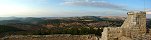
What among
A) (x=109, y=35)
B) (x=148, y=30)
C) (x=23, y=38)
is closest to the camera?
(x=109, y=35)

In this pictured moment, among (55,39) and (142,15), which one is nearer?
(142,15)

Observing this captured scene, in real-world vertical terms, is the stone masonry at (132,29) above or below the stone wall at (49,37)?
above

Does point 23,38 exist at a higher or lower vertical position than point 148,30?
lower

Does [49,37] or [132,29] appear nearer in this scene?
[132,29]

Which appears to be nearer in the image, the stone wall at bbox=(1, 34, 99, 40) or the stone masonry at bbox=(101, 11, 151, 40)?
the stone masonry at bbox=(101, 11, 151, 40)

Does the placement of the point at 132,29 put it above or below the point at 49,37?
above

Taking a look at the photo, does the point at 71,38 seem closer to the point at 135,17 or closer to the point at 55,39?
the point at 55,39

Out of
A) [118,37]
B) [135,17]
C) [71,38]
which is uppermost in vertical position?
[135,17]

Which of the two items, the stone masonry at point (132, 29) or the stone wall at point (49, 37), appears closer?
the stone masonry at point (132, 29)

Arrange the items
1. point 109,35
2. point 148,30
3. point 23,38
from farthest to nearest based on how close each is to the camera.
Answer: point 23,38 → point 148,30 → point 109,35

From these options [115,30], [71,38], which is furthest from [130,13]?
[71,38]

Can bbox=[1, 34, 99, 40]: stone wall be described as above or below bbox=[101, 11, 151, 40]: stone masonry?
below
